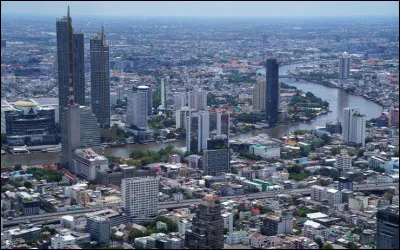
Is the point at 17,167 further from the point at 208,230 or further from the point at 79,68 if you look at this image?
the point at 208,230

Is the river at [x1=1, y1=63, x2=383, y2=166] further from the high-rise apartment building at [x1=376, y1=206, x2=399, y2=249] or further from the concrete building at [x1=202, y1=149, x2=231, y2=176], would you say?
the high-rise apartment building at [x1=376, y1=206, x2=399, y2=249]

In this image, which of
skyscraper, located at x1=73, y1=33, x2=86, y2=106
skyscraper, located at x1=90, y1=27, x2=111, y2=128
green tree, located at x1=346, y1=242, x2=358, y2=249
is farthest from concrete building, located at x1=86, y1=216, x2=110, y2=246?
skyscraper, located at x1=90, y1=27, x2=111, y2=128

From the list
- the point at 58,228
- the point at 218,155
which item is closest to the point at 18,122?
the point at 218,155

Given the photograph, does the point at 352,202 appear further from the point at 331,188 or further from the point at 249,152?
the point at 249,152

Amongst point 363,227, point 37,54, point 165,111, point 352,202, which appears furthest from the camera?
point 37,54

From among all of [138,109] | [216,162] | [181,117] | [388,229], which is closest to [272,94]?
[181,117]
